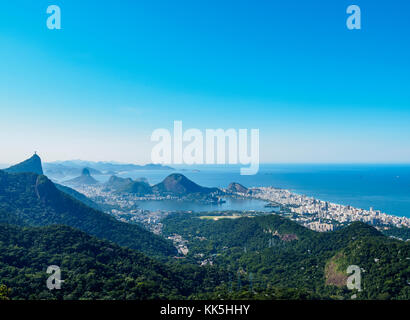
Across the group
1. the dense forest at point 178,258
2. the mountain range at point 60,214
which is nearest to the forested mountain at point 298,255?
the dense forest at point 178,258

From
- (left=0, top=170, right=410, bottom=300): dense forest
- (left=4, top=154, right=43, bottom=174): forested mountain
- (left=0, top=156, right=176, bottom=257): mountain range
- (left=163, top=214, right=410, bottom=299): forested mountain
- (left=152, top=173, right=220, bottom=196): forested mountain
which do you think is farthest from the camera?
(left=152, top=173, right=220, bottom=196): forested mountain

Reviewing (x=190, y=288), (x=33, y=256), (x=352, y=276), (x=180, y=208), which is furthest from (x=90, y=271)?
(x=180, y=208)

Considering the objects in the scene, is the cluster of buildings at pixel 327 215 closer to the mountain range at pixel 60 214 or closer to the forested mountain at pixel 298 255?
the forested mountain at pixel 298 255

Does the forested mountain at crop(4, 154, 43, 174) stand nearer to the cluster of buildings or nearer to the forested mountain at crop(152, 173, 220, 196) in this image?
the forested mountain at crop(152, 173, 220, 196)

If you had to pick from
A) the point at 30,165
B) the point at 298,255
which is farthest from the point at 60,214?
the point at 30,165

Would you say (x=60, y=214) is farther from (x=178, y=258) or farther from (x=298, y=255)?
(x=298, y=255)

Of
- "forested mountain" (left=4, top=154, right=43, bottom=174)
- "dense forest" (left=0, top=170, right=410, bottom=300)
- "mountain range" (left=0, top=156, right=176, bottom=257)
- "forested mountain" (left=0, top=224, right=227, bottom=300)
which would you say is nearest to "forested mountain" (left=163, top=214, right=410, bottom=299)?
"dense forest" (left=0, top=170, right=410, bottom=300)
